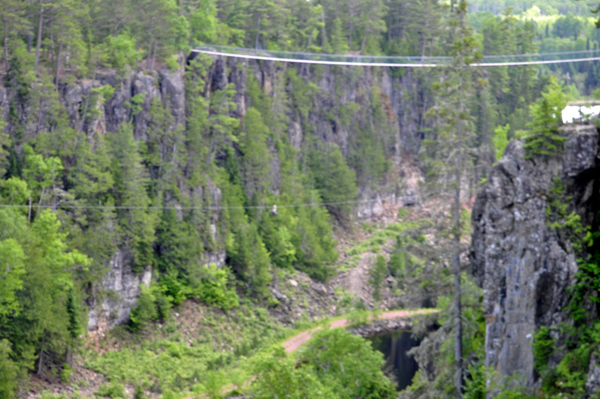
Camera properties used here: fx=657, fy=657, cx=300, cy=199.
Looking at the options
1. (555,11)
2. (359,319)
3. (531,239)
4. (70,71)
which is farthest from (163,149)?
(555,11)

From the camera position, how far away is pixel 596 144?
50.1 feet

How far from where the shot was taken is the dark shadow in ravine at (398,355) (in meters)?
34.4

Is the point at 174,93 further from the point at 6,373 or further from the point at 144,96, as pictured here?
the point at 6,373

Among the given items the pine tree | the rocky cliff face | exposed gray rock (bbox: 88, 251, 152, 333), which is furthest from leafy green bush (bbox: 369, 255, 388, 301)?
the rocky cliff face

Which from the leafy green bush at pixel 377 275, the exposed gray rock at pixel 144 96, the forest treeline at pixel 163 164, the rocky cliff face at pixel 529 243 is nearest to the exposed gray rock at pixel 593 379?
the rocky cliff face at pixel 529 243

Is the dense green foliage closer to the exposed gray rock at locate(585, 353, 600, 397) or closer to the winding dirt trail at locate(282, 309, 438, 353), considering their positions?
the winding dirt trail at locate(282, 309, 438, 353)

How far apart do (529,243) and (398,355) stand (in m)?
24.6

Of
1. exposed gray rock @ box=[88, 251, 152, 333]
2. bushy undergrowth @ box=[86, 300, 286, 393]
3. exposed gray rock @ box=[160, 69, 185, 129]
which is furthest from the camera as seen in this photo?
exposed gray rock @ box=[160, 69, 185, 129]

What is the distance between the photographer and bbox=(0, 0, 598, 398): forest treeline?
→ 28125 mm

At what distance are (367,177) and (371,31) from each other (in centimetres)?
1355

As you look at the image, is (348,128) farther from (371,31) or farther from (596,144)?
(596,144)

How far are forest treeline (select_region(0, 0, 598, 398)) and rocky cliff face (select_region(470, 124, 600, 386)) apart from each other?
2610 millimetres

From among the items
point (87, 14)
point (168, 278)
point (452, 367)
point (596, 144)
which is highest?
point (87, 14)

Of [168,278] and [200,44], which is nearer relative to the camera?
[168,278]
